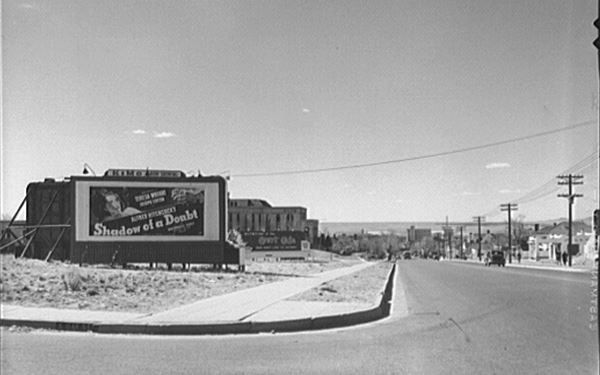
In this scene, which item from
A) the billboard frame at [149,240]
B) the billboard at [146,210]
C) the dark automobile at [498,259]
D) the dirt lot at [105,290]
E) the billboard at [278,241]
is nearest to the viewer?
the dirt lot at [105,290]

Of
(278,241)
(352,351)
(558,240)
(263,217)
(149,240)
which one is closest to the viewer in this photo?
(352,351)

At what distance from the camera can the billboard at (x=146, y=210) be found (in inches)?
1229

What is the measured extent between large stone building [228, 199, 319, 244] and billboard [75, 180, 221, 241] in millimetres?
17759

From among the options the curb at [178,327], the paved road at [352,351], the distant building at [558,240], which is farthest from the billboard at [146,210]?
the distant building at [558,240]

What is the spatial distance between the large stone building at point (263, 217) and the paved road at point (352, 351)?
40047 mm

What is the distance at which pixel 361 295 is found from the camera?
18.2 meters

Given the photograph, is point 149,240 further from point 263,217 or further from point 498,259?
point 498,259

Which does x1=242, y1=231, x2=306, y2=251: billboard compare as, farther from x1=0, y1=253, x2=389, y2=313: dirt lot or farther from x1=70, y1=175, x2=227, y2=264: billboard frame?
x1=0, y1=253, x2=389, y2=313: dirt lot

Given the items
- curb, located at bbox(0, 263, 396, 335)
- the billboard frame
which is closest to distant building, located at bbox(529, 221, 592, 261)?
the billboard frame

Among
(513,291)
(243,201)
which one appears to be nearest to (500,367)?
(513,291)

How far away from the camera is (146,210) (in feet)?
105

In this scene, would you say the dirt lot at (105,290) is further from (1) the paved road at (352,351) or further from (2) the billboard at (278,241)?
(2) the billboard at (278,241)

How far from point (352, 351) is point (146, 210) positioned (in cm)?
2407

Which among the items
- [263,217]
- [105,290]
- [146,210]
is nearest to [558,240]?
[263,217]
